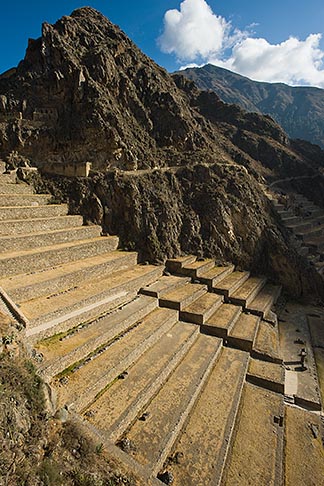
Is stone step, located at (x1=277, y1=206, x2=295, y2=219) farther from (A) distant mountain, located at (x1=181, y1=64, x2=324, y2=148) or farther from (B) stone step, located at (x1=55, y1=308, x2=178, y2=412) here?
(A) distant mountain, located at (x1=181, y1=64, x2=324, y2=148)

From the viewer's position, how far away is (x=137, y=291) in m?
11.0

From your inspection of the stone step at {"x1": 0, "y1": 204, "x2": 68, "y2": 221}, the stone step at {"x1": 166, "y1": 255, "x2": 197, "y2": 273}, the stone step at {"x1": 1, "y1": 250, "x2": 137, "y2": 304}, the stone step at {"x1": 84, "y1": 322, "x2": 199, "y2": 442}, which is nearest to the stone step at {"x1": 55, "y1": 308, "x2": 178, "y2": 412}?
the stone step at {"x1": 84, "y1": 322, "x2": 199, "y2": 442}

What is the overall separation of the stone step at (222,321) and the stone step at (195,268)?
2193mm

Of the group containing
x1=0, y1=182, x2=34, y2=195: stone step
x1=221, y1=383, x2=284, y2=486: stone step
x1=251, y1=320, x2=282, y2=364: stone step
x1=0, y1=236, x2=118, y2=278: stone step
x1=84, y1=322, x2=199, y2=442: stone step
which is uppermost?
x1=0, y1=182, x2=34, y2=195: stone step

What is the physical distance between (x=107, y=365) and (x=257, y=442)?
404 cm

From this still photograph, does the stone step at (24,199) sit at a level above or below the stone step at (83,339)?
above

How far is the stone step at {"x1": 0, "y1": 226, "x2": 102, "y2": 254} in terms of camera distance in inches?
403

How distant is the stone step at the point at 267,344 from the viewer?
970 centimetres

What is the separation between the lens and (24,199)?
13398mm

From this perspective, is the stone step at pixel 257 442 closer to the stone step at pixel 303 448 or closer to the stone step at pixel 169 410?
the stone step at pixel 303 448

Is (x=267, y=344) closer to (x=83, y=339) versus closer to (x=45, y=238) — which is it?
(x=83, y=339)

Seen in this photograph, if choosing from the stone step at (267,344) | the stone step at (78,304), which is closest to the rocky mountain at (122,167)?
the stone step at (78,304)

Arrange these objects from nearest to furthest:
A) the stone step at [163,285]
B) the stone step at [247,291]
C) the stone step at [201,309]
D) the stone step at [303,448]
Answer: the stone step at [303,448], the stone step at [201,309], the stone step at [163,285], the stone step at [247,291]

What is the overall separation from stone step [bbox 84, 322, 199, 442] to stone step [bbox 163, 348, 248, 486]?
1.11 m
